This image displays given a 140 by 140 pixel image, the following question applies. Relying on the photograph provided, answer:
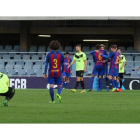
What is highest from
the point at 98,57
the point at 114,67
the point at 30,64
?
the point at 98,57

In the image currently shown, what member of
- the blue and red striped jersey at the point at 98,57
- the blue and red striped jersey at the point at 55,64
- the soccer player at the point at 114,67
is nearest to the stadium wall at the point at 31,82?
the soccer player at the point at 114,67

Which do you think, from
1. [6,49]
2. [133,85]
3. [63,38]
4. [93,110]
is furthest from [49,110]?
[63,38]

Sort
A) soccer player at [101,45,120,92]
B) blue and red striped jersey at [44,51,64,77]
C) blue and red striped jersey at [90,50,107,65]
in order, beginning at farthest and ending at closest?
1. soccer player at [101,45,120,92]
2. blue and red striped jersey at [90,50,107,65]
3. blue and red striped jersey at [44,51,64,77]

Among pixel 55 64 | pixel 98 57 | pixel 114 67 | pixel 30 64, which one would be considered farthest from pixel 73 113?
pixel 30 64

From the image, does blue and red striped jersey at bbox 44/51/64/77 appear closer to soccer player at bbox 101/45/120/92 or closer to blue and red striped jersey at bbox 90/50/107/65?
blue and red striped jersey at bbox 90/50/107/65

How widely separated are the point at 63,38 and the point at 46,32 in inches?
123

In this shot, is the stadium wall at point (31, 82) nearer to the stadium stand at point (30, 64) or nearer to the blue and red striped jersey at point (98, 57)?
the stadium stand at point (30, 64)

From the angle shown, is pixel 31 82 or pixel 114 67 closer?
pixel 114 67

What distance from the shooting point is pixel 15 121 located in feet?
42.0

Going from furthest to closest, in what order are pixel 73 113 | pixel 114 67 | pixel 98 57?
pixel 114 67
pixel 98 57
pixel 73 113

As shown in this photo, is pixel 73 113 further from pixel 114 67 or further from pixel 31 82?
pixel 31 82

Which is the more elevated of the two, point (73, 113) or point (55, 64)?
point (55, 64)

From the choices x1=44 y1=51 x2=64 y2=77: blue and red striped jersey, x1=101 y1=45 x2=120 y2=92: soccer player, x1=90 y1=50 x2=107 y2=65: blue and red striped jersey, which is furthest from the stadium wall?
x1=44 y1=51 x2=64 y2=77: blue and red striped jersey
